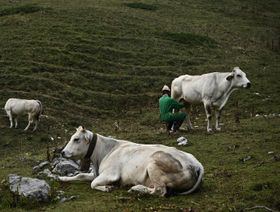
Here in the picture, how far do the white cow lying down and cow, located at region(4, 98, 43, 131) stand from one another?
11946mm

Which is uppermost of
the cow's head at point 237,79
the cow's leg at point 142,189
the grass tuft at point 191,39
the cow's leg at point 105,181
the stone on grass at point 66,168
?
the cow's head at point 237,79

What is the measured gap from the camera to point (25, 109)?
24.4 meters

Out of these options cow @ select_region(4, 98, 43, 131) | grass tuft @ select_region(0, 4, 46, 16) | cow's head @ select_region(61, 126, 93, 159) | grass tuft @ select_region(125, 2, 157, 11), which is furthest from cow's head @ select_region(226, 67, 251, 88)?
grass tuft @ select_region(125, 2, 157, 11)

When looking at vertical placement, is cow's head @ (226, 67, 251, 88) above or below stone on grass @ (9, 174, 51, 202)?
above

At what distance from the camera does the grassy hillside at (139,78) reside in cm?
1161

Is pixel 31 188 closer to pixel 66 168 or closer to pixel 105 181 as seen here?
pixel 105 181

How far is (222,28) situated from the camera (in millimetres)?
53875

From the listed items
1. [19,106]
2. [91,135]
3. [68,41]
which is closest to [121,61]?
[68,41]

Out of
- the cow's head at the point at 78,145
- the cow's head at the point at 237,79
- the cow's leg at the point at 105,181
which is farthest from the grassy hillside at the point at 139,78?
the cow's head at the point at 237,79

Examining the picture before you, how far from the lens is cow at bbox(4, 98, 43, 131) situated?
949 inches

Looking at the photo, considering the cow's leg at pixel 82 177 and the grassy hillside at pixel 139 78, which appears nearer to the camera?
the grassy hillside at pixel 139 78

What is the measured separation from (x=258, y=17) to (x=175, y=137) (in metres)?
47.4

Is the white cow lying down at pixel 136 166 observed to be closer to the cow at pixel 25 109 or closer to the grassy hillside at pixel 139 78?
the grassy hillside at pixel 139 78

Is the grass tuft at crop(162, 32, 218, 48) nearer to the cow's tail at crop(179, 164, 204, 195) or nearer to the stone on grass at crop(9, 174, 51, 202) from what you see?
the cow's tail at crop(179, 164, 204, 195)
